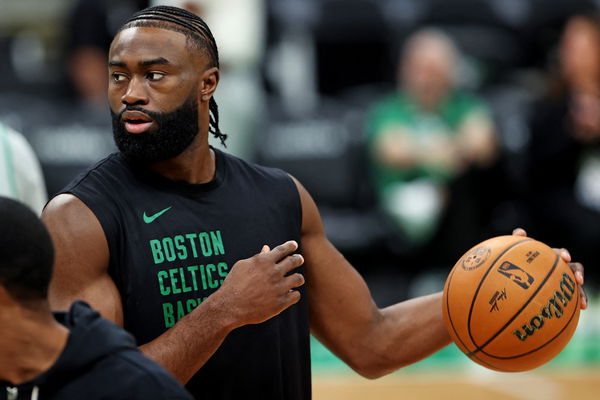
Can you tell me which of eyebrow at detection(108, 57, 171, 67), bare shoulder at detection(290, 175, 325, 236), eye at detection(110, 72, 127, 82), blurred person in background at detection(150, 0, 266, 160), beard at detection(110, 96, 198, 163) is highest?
eyebrow at detection(108, 57, 171, 67)

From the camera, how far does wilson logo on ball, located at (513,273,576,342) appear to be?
3373 millimetres

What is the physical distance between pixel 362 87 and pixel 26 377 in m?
7.19

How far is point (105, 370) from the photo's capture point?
2486 millimetres

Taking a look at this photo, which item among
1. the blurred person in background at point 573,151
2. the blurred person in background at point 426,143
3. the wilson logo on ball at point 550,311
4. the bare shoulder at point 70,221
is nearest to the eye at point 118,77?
the bare shoulder at point 70,221

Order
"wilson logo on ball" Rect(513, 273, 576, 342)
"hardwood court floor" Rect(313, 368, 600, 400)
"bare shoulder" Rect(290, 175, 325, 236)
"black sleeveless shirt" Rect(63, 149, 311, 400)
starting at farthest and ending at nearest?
1. "hardwood court floor" Rect(313, 368, 600, 400)
2. "bare shoulder" Rect(290, 175, 325, 236)
3. "wilson logo on ball" Rect(513, 273, 576, 342)
4. "black sleeveless shirt" Rect(63, 149, 311, 400)

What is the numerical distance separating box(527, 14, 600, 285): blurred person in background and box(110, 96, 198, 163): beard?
4932 mm

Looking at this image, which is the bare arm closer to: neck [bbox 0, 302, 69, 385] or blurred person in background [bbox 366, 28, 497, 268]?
neck [bbox 0, 302, 69, 385]

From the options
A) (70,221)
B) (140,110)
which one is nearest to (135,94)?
(140,110)

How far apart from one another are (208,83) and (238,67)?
4508 millimetres

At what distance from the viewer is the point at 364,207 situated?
8203 mm

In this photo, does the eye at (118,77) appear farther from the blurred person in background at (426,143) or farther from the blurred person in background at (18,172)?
the blurred person in background at (426,143)

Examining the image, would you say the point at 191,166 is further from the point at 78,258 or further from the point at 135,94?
the point at 78,258

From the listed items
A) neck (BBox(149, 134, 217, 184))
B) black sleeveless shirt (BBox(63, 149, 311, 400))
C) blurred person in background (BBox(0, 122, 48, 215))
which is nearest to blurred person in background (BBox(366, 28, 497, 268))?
blurred person in background (BBox(0, 122, 48, 215))

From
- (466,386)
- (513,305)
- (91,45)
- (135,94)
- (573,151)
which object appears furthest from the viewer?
(91,45)
